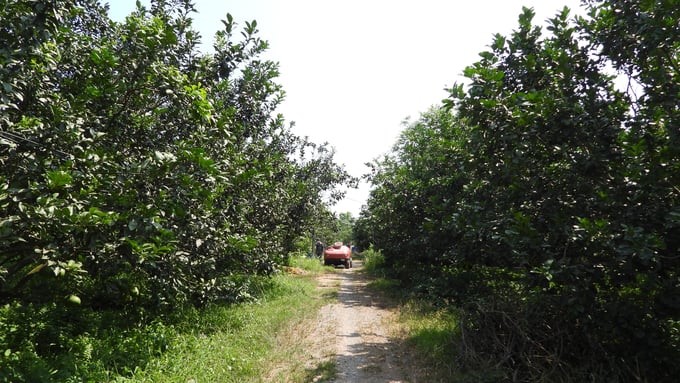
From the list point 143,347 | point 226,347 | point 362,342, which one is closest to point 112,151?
point 143,347

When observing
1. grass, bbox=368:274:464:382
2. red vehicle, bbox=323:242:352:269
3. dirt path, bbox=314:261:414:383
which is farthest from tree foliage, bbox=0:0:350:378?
red vehicle, bbox=323:242:352:269

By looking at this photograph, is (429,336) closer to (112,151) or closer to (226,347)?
(226,347)

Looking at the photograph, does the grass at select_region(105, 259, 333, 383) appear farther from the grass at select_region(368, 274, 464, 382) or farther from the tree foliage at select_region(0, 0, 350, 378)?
the grass at select_region(368, 274, 464, 382)

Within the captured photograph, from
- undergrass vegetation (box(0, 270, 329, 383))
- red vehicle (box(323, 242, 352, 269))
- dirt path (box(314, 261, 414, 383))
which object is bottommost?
dirt path (box(314, 261, 414, 383))

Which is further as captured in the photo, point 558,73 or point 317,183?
point 317,183

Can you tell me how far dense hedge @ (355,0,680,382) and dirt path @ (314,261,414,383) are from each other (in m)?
1.38

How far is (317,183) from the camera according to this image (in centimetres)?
1911

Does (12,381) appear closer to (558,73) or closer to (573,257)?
(573,257)

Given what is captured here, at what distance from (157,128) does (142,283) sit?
318 centimetres

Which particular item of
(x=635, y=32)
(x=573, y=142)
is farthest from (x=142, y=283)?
(x=635, y=32)

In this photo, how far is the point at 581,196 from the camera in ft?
17.9

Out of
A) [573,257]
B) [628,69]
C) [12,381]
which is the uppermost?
A: [628,69]

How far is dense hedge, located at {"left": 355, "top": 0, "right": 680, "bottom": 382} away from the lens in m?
4.59

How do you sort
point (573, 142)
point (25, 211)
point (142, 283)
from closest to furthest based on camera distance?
1. point (25, 211)
2. point (573, 142)
3. point (142, 283)
